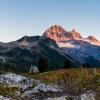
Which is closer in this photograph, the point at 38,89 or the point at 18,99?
the point at 18,99

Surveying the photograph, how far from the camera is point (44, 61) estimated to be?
4995 inches

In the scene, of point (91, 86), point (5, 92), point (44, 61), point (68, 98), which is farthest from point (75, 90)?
point (44, 61)

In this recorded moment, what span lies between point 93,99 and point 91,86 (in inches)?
139

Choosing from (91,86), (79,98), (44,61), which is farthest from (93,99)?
(44,61)

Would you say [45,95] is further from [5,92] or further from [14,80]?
[14,80]

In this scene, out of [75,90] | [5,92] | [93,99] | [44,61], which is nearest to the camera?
[93,99]

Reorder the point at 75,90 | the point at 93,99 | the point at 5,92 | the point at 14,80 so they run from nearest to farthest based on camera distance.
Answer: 1. the point at 93,99
2. the point at 5,92
3. the point at 75,90
4. the point at 14,80

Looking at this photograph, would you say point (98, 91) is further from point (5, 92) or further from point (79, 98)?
point (5, 92)

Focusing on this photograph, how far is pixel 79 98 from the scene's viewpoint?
52.4 ft

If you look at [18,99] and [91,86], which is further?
[91,86]

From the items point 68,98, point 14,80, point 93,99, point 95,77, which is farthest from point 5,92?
point 14,80

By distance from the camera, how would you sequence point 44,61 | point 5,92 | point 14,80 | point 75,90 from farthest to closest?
point 44,61, point 14,80, point 75,90, point 5,92

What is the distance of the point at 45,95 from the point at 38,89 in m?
1.14

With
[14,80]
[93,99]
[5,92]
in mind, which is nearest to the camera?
[93,99]
